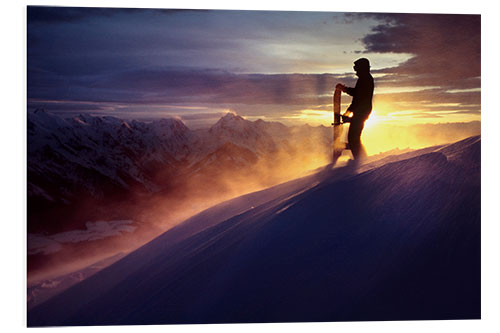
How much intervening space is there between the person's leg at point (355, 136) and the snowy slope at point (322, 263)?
26cm

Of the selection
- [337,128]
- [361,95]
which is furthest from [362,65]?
[337,128]

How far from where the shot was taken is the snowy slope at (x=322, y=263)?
12.2ft

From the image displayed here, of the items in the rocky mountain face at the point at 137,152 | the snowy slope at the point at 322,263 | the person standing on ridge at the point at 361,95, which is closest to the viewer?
the snowy slope at the point at 322,263

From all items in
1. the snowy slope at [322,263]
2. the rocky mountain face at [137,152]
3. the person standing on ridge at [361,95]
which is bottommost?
the snowy slope at [322,263]

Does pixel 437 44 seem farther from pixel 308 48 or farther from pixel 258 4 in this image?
pixel 258 4

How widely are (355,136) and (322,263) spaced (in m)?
1.17

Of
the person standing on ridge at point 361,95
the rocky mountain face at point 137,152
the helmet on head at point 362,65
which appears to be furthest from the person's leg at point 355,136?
the helmet on head at point 362,65

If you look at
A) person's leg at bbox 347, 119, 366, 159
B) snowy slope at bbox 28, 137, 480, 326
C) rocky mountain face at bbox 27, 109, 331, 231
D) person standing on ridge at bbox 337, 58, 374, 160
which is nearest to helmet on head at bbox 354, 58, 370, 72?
person standing on ridge at bbox 337, 58, 374, 160

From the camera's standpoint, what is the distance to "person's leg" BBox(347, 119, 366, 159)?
165 inches

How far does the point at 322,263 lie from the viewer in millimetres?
3746

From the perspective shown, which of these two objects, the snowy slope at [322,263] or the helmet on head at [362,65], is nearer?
the snowy slope at [322,263]

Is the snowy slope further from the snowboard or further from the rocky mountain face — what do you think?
the rocky mountain face

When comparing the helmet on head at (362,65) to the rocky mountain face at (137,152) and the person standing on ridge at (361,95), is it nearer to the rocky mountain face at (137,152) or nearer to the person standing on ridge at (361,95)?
the person standing on ridge at (361,95)
